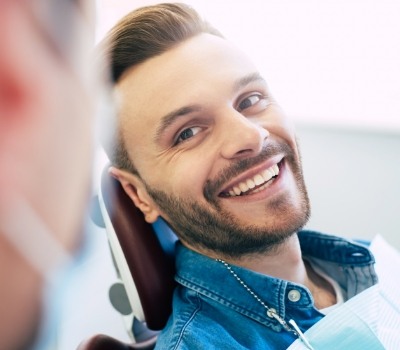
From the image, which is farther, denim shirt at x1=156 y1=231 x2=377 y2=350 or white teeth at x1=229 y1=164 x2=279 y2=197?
white teeth at x1=229 y1=164 x2=279 y2=197

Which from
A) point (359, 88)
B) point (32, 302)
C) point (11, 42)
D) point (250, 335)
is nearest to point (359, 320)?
point (250, 335)

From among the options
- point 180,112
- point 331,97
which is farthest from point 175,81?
point 331,97

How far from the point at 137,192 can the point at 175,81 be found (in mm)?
287

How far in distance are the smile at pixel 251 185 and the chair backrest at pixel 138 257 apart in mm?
221

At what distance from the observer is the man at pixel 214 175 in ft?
2.77

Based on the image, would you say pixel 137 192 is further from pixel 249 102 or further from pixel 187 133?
pixel 249 102

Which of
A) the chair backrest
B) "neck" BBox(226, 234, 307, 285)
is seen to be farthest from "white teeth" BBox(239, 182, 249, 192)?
the chair backrest

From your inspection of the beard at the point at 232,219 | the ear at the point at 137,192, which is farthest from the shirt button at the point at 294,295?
the ear at the point at 137,192

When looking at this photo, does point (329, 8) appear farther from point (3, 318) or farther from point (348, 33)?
point (3, 318)

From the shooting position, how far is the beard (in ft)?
2.81

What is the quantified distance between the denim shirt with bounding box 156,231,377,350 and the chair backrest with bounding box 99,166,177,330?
0.04 m

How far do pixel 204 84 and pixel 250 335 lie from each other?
532 mm

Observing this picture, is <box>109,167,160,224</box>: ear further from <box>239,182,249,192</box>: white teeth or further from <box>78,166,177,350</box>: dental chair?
<box>239,182,249,192</box>: white teeth

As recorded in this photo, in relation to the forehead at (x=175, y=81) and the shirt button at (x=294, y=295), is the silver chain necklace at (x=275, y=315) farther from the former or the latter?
the forehead at (x=175, y=81)
